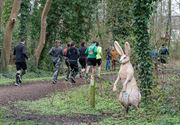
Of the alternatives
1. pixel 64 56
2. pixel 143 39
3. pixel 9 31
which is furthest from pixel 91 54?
pixel 143 39

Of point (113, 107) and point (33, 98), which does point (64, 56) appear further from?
point (113, 107)

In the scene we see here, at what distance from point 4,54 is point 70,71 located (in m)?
7.81

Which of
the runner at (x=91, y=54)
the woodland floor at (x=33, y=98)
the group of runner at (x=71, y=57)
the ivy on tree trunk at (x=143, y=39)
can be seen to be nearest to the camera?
the woodland floor at (x=33, y=98)

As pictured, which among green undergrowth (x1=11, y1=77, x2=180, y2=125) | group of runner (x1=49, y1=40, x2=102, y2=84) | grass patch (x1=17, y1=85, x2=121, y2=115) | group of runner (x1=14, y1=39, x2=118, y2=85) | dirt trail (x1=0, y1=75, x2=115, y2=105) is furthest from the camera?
group of runner (x1=49, y1=40, x2=102, y2=84)

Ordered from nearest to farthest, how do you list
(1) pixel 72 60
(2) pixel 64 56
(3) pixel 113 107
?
(3) pixel 113 107
(1) pixel 72 60
(2) pixel 64 56

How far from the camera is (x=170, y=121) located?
10.8 m

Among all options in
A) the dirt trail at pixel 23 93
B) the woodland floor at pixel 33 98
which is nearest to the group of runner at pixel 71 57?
the woodland floor at pixel 33 98

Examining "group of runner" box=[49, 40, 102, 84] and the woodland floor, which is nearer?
the woodland floor

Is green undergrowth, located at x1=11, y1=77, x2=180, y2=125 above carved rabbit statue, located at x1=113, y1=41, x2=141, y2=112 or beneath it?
beneath

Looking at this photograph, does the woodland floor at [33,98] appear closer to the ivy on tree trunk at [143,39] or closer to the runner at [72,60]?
the runner at [72,60]

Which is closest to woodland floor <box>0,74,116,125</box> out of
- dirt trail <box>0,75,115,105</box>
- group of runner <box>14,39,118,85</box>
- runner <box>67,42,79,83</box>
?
dirt trail <box>0,75,115,105</box>

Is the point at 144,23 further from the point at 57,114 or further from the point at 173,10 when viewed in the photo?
the point at 173,10

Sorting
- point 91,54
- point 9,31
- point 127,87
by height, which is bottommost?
point 127,87

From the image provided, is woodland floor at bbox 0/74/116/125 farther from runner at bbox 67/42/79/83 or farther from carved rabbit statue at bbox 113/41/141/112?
carved rabbit statue at bbox 113/41/141/112
